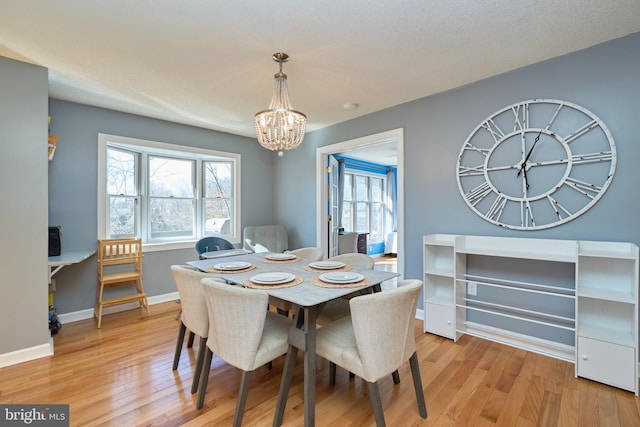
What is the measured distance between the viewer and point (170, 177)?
13.3 ft

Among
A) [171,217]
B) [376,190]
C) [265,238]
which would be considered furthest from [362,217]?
[171,217]

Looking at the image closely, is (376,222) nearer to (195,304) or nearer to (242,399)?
(195,304)

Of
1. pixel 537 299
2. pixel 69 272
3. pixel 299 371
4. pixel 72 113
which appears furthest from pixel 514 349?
pixel 72 113

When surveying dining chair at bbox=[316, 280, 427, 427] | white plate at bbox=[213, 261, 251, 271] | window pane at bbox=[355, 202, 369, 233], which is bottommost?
dining chair at bbox=[316, 280, 427, 427]

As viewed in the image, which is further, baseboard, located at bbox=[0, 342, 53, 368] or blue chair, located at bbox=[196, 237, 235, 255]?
blue chair, located at bbox=[196, 237, 235, 255]

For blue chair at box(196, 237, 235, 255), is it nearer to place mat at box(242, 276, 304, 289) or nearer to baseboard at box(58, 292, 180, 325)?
baseboard at box(58, 292, 180, 325)

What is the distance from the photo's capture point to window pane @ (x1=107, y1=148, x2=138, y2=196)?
11.6ft

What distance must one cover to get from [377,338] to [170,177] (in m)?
3.77

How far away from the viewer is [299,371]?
2.20 meters

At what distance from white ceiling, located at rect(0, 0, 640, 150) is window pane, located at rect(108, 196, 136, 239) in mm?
1270

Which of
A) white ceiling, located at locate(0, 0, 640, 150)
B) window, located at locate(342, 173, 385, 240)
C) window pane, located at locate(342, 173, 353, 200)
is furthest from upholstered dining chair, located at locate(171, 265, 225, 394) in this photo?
window pane, located at locate(342, 173, 353, 200)

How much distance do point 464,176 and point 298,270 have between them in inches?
76.5

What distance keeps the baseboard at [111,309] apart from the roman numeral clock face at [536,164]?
393 cm

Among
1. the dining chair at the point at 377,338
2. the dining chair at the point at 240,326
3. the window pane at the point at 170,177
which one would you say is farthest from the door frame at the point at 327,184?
the dining chair at the point at 240,326
